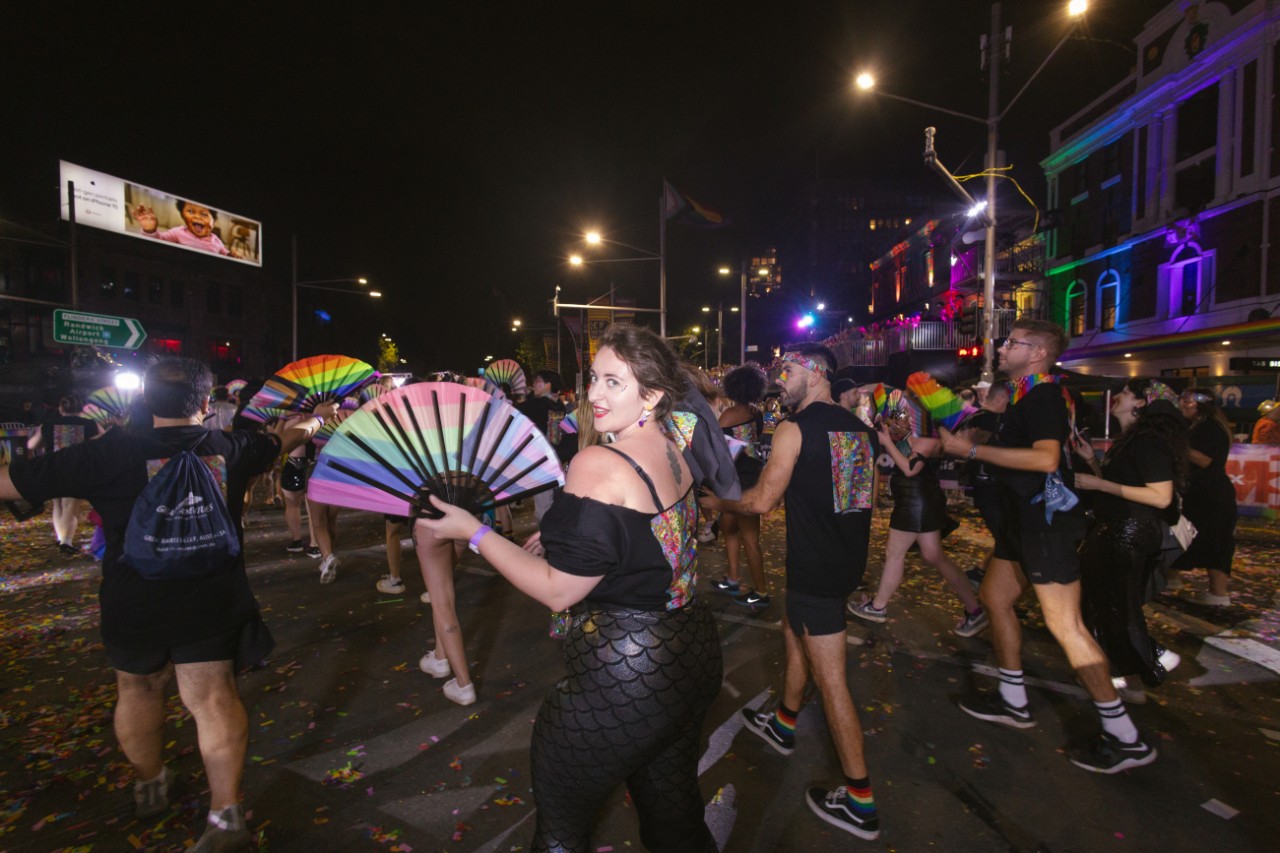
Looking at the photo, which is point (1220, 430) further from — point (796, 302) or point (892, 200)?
point (892, 200)

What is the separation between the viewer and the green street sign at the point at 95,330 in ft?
50.0

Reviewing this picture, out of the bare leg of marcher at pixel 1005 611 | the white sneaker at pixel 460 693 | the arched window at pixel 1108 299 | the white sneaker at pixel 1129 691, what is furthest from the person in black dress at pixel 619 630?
the arched window at pixel 1108 299

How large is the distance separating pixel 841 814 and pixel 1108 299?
28.4m

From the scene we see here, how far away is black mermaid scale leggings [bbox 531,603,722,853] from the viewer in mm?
1860

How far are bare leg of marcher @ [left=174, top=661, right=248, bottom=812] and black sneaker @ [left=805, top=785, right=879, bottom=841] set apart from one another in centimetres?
263

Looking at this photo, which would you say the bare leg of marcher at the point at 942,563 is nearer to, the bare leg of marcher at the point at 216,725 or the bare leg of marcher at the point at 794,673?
the bare leg of marcher at the point at 794,673

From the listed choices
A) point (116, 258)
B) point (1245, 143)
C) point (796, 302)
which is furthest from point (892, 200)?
point (116, 258)

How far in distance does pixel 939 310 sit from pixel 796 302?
178ft

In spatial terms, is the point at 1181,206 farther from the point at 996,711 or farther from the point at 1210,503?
the point at 996,711

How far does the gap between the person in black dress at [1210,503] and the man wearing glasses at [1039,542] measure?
11.6 feet

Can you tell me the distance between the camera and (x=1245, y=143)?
18047 mm

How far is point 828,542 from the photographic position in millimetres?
3053

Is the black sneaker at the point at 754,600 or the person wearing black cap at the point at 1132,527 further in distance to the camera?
the black sneaker at the point at 754,600

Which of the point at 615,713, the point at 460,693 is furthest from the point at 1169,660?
the point at 460,693
